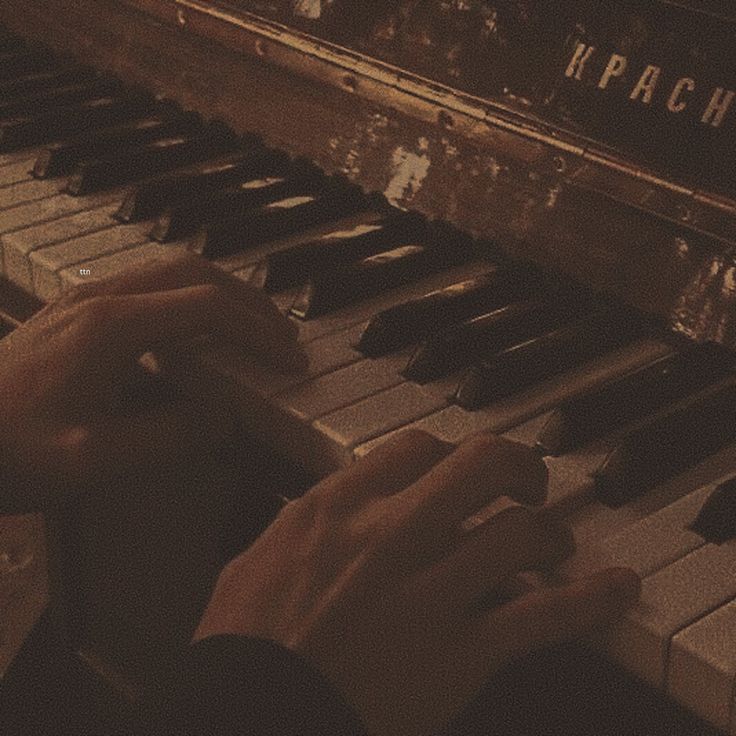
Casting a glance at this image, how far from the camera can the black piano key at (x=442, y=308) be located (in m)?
1.26

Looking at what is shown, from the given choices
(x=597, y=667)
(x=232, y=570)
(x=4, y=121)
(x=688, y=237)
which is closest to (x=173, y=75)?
(x=4, y=121)

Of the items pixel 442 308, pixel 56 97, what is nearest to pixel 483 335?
pixel 442 308

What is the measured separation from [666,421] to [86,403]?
47 cm

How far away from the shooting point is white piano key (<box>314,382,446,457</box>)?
44.5 inches

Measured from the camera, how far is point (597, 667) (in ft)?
3.32

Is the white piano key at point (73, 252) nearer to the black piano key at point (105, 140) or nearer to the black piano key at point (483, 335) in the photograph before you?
the black piano key at point (105, 140)

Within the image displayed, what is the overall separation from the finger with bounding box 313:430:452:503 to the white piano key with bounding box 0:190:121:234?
0.60m

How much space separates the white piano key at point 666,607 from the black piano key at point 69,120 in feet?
3.40

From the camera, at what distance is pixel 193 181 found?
1565 mm

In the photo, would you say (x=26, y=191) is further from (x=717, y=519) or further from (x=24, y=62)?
(x=717, y=519)

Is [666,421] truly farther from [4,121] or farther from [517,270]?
[4,121]

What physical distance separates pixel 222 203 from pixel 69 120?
342 millimetres

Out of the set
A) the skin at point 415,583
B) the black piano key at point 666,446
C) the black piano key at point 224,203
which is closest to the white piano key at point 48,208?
the black piano key at point 224,203

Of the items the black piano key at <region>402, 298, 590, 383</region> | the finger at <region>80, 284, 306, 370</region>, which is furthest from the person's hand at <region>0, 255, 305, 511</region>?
the black piano key at <region>402, 298, 590, 383</region>
